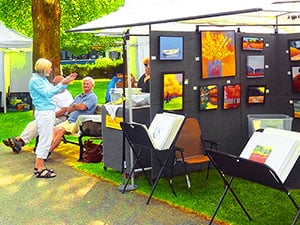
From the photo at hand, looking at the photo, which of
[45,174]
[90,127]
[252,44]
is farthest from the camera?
[90,127]

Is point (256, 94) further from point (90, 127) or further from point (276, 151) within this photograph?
point (276, 151)

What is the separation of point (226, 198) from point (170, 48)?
1.92m

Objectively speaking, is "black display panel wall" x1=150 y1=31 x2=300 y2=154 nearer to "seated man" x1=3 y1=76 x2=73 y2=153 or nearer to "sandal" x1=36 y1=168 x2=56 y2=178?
"sandal" x1=36 y1=168 x2=56 y2=178

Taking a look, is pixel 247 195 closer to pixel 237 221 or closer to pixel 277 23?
pixel 237 221

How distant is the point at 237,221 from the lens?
16.3ft

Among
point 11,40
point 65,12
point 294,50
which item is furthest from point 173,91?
point 65,12

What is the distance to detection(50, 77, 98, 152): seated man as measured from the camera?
8.20m

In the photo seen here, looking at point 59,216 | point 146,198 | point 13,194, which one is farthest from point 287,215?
point 13,194

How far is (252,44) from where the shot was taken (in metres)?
7.25

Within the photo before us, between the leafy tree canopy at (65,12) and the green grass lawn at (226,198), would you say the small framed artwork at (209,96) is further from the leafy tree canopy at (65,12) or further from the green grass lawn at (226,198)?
the leafy tree canopy at (65,12)

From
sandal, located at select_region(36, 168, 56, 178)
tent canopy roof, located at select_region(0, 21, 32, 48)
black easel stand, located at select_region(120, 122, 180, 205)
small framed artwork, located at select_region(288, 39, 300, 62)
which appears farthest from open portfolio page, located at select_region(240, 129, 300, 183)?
tent canopy roof, located at select_region(0, 21, 32, 48)

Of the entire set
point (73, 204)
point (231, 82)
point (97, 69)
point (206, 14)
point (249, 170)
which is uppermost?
point (97, 69)

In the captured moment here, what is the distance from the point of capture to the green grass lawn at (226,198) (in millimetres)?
5133

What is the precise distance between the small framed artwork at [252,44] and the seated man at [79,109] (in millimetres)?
2562
